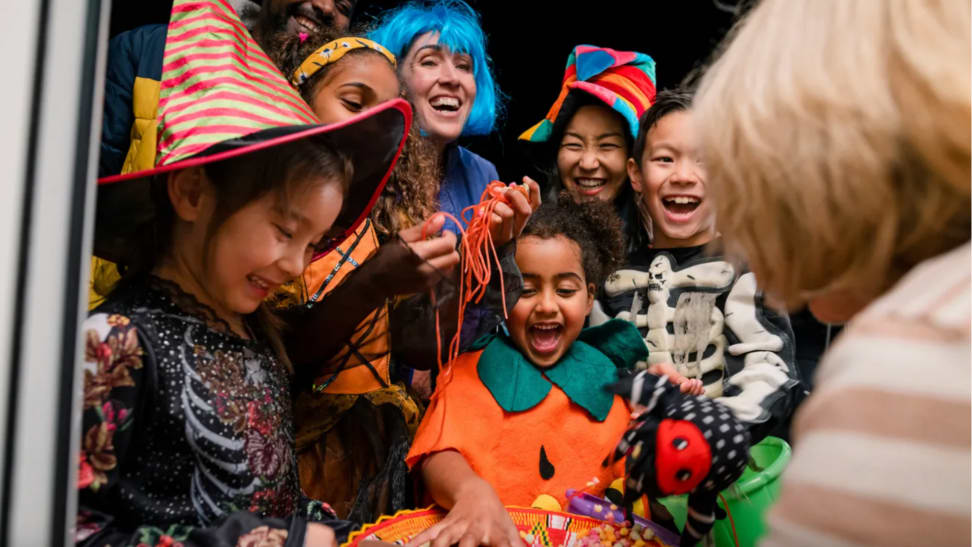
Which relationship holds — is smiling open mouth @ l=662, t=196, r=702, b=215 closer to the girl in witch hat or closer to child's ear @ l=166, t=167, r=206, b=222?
the girl in witch hat

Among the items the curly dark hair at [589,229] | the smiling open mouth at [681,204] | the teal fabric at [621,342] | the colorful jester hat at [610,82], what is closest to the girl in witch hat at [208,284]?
the curly dark hair at [589,229]

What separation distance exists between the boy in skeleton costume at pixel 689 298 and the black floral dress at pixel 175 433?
3.05 feet

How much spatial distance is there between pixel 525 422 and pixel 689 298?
509 millimetres

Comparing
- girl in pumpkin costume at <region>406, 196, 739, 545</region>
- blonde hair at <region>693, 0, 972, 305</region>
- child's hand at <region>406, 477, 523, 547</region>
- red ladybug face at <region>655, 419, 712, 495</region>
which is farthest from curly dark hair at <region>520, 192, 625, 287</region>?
blonde hair at <region>693, 0, 972, 305</region>

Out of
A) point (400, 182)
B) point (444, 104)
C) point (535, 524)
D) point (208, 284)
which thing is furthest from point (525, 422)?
point (444, 104)

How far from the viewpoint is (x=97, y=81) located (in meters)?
0.74

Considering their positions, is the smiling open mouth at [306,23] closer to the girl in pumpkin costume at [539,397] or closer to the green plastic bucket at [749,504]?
the girl in pumpkin costume at [539,397]

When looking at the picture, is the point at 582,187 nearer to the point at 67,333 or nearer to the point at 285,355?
the point at 285,355

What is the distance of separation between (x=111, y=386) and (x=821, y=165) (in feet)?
2.83

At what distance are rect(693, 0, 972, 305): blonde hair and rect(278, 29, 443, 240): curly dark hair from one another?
1.11 m

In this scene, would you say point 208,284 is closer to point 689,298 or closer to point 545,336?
point 545,336

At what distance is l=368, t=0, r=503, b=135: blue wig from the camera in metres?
2.24

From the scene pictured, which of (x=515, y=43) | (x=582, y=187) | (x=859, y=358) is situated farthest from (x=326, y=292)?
(x=515, y=43)

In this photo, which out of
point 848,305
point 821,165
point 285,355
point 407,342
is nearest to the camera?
point 821,165
